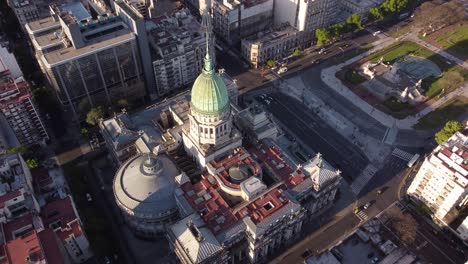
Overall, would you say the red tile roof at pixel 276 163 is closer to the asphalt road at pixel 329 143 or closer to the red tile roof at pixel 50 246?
the asphalt road at pixel 329 143

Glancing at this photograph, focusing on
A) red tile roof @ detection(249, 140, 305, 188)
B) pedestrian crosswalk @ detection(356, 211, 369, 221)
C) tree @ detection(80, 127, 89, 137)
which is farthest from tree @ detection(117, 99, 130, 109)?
pedestrian crosswalk @ detection(356, 211, 369, 221)

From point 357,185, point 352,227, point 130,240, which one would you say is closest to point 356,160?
point 357,185

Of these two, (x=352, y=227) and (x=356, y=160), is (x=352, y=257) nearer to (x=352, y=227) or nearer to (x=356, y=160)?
(x=352, y=227)

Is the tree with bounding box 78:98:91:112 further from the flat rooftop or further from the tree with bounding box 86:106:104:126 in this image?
the flat rooftop

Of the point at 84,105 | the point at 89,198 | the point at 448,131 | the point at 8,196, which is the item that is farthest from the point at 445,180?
the point at 84,105

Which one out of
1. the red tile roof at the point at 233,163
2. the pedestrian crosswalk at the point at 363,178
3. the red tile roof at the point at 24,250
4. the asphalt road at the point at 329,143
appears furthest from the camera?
the asphalt road at the point at 329,143

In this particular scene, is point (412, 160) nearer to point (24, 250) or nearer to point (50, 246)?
point (50, 246)

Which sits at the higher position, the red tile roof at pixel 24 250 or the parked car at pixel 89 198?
the red tile roof at pixel 24 250

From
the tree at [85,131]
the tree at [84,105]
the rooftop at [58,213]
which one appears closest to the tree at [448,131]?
the rooftop at [58,213]
